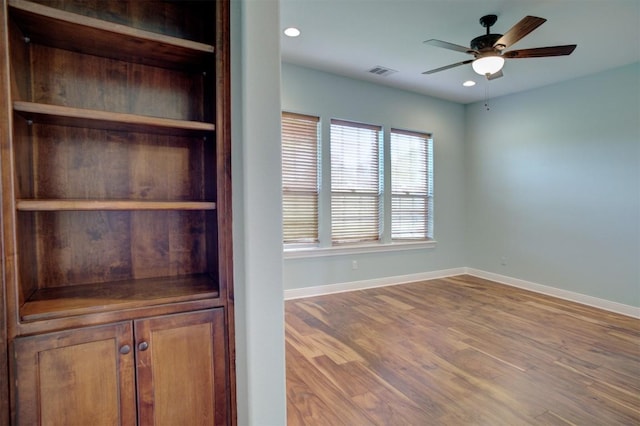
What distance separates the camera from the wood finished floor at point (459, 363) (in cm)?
198

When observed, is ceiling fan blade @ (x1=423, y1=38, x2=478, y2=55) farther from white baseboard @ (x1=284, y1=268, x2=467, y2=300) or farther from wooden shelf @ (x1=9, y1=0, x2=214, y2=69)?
white baseboard @ (x1=284, y1=268, x2=467, y2=300)

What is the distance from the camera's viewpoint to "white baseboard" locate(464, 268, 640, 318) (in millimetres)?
3736

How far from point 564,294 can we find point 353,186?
10.4 feet

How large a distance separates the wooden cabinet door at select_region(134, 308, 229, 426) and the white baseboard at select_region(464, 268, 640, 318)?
15.1 ft

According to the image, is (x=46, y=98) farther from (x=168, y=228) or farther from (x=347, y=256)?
(x=347, y=256)

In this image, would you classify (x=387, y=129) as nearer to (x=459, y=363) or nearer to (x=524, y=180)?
(x=524, y=180)

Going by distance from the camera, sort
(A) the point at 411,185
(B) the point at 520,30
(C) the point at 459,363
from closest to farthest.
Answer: (B) the point at 520,30 < (C) the point at 459,363 < (A) the point at 411,185

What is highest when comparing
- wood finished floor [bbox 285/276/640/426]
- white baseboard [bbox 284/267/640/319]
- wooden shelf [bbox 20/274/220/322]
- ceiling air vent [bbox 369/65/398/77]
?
ceiling air vent [bbox 369/65/398/77]

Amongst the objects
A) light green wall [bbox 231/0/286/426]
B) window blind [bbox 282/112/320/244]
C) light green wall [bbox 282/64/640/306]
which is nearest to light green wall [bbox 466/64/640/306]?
light green wall [bbox 282/64/640/306]

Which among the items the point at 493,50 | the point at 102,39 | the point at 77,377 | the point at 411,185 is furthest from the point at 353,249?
the point at 102,39

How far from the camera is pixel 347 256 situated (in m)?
4.56

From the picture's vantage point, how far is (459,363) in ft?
8.43

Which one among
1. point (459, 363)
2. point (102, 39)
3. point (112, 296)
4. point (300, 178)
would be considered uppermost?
point (102, 39)

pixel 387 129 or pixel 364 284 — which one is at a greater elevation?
pixel 387 129
